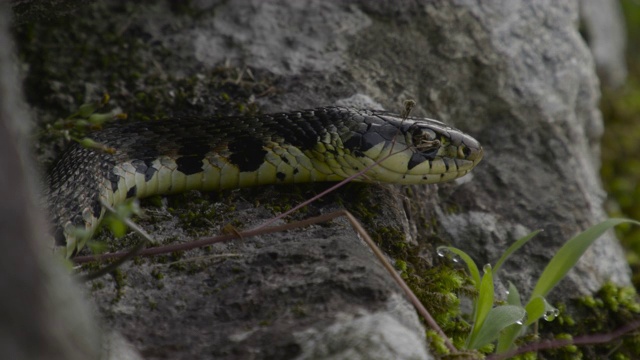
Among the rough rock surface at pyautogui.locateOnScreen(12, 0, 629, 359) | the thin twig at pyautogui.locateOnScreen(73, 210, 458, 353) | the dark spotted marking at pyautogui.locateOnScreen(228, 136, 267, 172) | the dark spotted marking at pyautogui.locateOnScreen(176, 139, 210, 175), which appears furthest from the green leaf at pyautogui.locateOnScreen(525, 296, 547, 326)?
the dark spotted marking at pyautogui.locateOnScreen(176, 139, 210, 175)

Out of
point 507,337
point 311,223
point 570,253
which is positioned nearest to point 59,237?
point 311,223

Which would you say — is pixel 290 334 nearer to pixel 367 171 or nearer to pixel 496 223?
pixel 367 171

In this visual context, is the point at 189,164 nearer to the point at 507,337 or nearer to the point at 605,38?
the point at 507,337

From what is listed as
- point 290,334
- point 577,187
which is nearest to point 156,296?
point 290,334

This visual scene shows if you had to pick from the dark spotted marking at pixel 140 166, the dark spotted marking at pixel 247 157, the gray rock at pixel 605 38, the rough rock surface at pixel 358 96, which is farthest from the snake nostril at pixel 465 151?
the gray rock at pixel 605 38

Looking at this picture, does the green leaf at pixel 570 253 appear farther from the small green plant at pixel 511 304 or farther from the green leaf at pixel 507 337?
the green leaf at pixel 507 337

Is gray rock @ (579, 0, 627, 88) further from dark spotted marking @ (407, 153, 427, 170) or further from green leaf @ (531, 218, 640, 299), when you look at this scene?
green leaf @ (531, 218, 640, 299)
